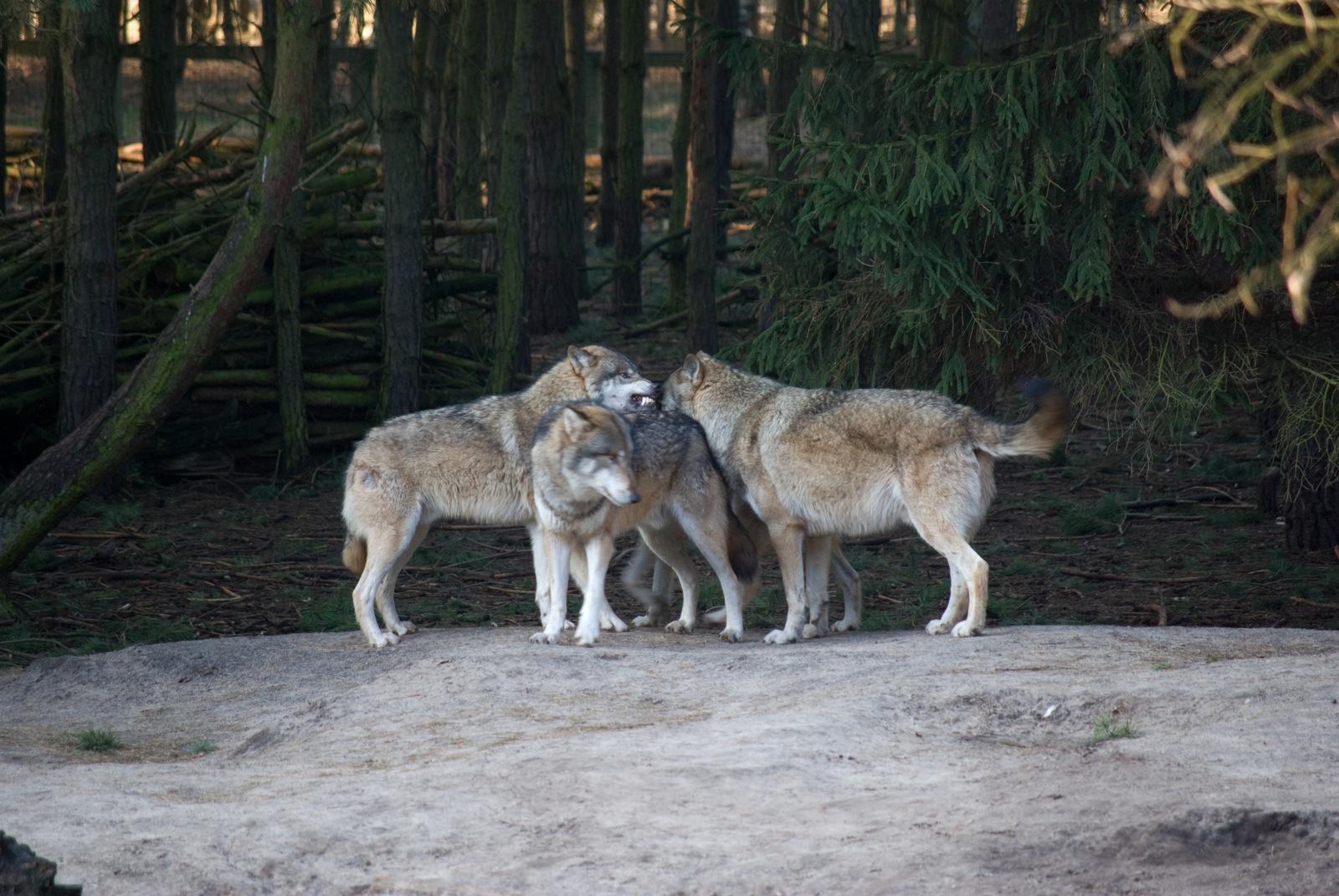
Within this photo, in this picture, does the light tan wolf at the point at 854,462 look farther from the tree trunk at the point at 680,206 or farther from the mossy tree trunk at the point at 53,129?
the tree trunk at the point at 680,206

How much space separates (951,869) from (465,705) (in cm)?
327

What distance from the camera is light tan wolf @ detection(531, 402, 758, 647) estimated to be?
28.3 feet

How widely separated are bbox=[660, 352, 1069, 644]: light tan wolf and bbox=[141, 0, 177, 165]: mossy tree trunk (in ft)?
33.4

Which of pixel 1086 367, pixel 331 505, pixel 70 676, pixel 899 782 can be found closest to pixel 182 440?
pixel 331 505

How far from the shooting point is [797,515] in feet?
30.0

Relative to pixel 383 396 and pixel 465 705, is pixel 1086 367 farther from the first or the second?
pixel 383 396

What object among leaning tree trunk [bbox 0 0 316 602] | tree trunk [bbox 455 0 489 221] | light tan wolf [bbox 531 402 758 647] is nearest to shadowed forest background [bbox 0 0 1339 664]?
leaning tree trunk [bbox 0 0 316 602]

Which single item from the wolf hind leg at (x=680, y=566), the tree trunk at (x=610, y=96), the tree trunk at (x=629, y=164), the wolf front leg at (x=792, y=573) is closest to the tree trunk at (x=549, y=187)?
the tree trunk at (x=629, y=164)

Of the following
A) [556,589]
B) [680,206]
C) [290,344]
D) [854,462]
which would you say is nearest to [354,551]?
[556,589]

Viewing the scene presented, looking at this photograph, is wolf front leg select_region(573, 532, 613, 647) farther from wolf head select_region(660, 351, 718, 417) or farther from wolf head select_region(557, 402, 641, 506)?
wolf head select_region(660, 351, 718, 417)

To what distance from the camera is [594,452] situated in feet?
28.2

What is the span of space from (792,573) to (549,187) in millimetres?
12644

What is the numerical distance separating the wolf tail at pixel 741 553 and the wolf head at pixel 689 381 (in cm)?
90

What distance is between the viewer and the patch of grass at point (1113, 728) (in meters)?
6.23
